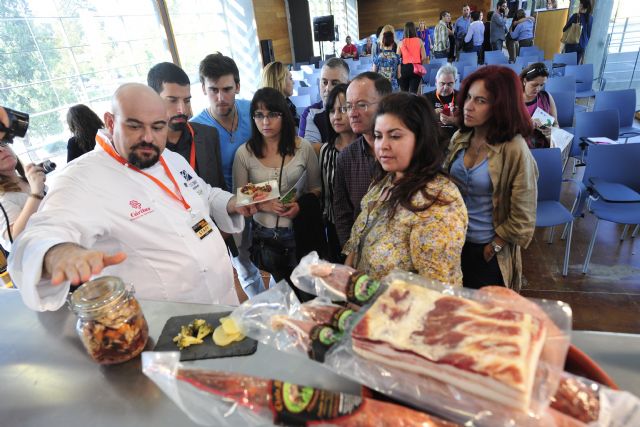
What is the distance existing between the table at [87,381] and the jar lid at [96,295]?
0.63ft

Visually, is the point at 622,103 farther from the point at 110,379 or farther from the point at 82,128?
the point at 82,128

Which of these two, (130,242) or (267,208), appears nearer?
(130,242)

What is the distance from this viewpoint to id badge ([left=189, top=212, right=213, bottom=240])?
4.74ft

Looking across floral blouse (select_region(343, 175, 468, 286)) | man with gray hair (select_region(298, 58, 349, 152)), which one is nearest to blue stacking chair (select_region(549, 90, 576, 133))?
man with gray hair (select_region(298, 58, 349, 152))

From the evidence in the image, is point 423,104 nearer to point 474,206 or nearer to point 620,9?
point 474,206

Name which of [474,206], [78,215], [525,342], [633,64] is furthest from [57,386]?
[633,64]

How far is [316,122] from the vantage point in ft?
9.23

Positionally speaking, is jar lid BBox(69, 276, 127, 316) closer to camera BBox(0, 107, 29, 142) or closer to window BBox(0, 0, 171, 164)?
camera BBox(0, 107, 29, 142)

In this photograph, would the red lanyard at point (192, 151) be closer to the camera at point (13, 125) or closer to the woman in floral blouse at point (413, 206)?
the camera at point (13, 125)

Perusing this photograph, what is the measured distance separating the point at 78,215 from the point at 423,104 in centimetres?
141

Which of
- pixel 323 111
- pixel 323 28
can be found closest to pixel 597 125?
pixel 323 111

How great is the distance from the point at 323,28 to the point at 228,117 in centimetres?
1008

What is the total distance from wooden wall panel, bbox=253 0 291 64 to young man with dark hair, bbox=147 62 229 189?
26.2ft

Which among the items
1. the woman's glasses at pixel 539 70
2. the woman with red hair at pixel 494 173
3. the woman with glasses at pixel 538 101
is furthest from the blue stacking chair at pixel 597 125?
the woman with red hair at pixel 494 173
